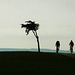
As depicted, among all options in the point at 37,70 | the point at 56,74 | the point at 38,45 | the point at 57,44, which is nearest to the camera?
the point at 56,74

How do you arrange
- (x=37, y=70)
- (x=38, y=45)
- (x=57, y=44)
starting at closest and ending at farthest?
(x=37, y=70) < (x=57, y=44) < (x=38, y=45)

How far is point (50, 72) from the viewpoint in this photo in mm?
23547

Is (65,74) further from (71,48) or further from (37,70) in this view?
(71,48)

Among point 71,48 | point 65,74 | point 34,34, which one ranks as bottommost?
point 65,74

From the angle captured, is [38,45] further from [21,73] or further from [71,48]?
[21,73]

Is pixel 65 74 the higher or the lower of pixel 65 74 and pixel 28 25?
the lower

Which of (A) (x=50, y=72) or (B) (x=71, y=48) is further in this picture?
(B) (x=71, y=48)

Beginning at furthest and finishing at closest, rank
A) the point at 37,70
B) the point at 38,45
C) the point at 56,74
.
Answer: the point at 38,45 < the point at 37,70 < the point at 56,74

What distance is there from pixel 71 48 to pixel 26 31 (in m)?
19.9

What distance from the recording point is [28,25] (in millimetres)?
65125

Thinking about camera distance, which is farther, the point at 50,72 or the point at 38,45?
the point at 38,45

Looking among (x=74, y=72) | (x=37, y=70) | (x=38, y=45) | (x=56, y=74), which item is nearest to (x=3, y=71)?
(x=37, y=70)

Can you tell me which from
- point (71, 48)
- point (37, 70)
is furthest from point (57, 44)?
point (37, 70)

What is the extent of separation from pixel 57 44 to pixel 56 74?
1021 inches
